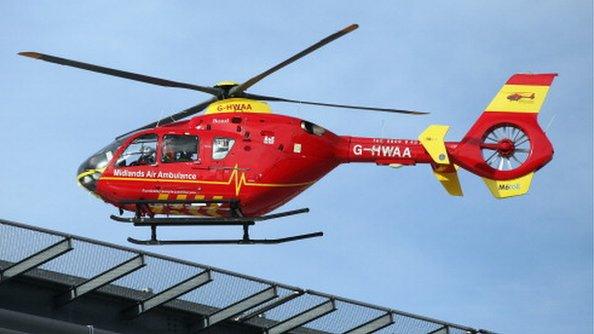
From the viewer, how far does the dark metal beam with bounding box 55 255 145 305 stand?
3931cm

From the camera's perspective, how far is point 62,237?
38.1 m

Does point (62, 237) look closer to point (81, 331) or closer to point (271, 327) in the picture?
point (81, 331)

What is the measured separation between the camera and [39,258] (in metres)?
38.0

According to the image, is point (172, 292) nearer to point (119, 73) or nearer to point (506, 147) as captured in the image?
point (119, 73)

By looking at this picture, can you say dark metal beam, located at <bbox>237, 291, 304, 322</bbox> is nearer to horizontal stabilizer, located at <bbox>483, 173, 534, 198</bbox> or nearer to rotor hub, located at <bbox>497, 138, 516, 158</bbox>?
horizontal stabilizer, located at <bbox>483, 173, 534, 198</bbox>

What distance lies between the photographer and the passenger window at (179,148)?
41281 mm

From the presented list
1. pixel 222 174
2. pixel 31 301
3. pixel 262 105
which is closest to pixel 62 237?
pixel 31 301

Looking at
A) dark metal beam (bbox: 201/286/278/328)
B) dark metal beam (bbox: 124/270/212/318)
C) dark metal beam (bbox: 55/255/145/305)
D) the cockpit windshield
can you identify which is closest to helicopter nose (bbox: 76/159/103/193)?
the cockpit windshield

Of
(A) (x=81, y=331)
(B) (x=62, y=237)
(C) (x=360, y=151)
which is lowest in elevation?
(A) (x=81, y=331)

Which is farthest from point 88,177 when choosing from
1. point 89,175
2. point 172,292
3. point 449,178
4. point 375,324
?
point 449,178

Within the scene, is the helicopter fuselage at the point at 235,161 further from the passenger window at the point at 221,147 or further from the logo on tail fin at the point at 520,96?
the logo on tail fin at the point at 520,96

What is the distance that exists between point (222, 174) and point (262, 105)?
2933mm

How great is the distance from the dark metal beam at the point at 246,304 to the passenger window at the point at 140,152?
474cm

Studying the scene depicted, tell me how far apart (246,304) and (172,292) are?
2.40m
